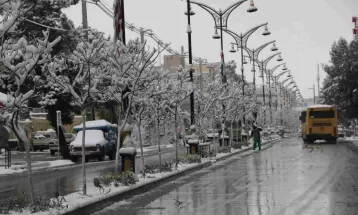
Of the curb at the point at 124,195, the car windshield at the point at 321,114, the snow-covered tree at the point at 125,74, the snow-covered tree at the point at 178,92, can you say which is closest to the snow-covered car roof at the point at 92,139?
the snow-covered tree at the point at 178,92

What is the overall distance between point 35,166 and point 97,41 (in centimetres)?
1539

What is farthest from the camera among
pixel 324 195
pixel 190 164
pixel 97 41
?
pixel 190 164

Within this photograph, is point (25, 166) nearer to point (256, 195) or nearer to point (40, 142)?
point (256, 195)

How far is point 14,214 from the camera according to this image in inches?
393

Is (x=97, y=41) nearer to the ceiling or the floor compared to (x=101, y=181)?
nearer to the ceiling

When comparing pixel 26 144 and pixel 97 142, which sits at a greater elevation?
pixel 26 144

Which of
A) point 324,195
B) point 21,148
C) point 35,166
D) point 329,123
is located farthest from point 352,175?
point 21,148

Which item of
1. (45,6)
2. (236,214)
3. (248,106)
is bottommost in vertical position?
(236,214)

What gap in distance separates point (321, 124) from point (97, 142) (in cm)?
2398

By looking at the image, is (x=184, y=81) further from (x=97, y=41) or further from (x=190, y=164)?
(x=97, y=41)

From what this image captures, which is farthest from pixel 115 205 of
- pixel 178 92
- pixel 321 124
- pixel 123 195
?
pixel 321 124

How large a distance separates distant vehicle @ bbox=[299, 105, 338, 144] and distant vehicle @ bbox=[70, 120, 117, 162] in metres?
20.8

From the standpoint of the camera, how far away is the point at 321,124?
161 ft

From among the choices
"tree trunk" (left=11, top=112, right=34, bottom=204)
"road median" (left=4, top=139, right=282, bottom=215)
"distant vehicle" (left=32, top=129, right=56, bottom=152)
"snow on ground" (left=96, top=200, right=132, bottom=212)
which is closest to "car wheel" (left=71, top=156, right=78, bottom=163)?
"road median" (left=4, top=139, right=282, bottom=215)
